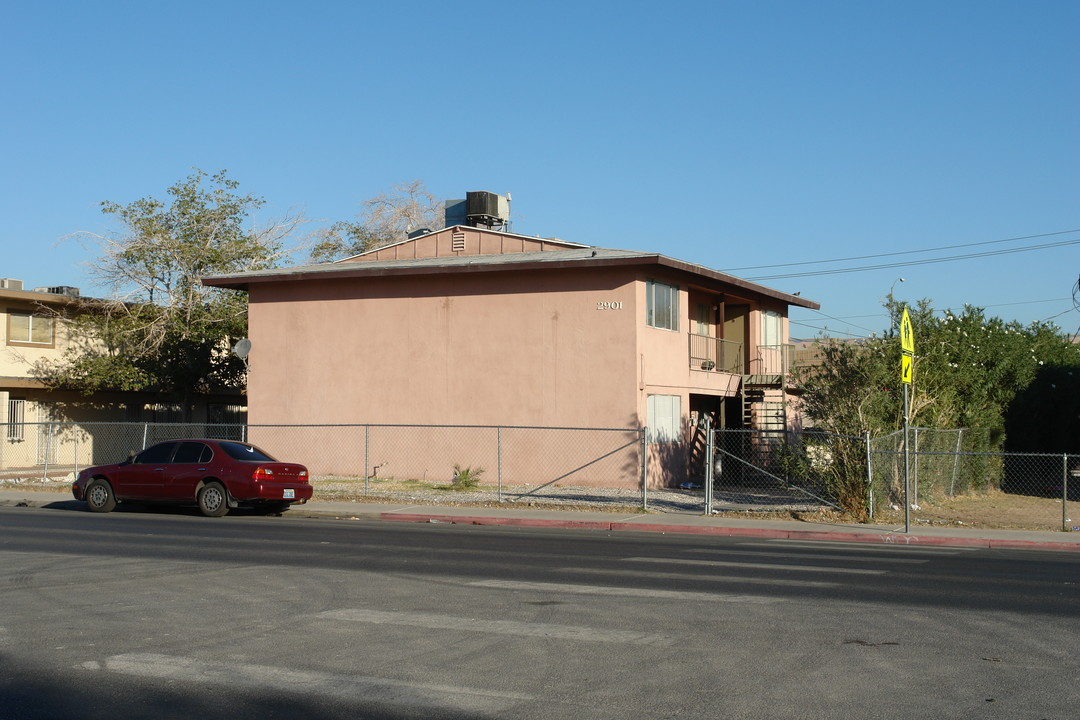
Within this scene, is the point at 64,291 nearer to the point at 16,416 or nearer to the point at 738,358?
the point at 16,416

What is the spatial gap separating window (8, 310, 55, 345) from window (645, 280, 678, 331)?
21365 mm

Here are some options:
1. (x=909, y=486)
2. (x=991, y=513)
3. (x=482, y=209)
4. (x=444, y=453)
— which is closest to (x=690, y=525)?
(x=909, y=486)

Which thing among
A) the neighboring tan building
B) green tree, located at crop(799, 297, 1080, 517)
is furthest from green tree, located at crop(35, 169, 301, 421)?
green tree, located at crop(799, 297, 1080, 517)

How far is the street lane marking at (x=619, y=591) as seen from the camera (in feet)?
35.4

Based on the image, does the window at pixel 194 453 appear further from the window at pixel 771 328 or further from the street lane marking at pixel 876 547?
the window at pixel 771 328

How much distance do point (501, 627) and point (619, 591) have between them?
237 centimetres

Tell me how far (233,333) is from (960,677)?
34.2m

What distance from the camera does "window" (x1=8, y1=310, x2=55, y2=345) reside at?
36.0 m

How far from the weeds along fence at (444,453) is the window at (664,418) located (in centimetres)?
105

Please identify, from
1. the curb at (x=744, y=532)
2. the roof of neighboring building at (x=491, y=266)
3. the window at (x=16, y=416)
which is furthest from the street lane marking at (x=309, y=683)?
the window at (x=16, y=416)

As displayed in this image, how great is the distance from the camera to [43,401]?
122ft

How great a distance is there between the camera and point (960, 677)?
24.3 ft

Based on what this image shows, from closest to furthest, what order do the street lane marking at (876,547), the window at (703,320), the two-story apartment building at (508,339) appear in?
the street lane marking at (876,547) < the two-story apartment building at (508,339) < the window at (703,320)

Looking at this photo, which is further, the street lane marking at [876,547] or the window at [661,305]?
the window at [661,305]
